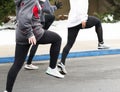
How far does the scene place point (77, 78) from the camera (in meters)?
8.41

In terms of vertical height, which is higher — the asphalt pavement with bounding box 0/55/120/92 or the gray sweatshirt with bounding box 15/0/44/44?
the gray sweatshirt with bounding box 15/0/44/44

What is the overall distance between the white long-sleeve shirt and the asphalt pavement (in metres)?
0.98

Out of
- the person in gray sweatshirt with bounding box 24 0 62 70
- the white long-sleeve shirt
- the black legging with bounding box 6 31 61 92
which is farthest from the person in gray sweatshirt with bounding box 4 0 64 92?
the white long-sleeve shirt

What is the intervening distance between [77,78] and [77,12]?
1.15 metres

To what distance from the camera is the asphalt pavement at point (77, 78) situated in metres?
7.54

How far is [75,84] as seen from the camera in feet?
25.7

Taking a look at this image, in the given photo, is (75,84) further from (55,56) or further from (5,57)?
(5,57)

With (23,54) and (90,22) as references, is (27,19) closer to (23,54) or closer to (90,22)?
(23,54)

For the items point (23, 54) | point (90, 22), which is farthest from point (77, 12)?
point (23, 54)

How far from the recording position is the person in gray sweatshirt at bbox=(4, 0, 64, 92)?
6402mm

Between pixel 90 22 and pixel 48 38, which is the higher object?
pixel 48 38

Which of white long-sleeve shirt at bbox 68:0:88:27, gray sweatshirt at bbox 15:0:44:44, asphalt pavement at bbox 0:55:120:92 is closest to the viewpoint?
gray sweatshirt at bbox 15:0:44:44

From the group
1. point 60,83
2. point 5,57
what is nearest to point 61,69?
point 60,83

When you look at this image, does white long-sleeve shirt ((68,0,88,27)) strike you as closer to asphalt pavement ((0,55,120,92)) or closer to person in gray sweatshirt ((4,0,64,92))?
asphalt pavement ((0,55,120,92))
